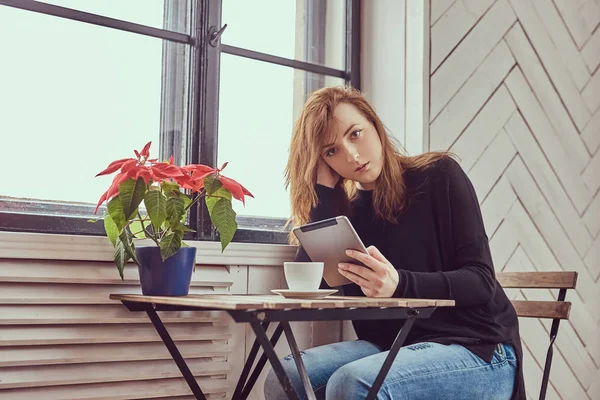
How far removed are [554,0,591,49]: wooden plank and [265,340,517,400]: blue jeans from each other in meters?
1.59

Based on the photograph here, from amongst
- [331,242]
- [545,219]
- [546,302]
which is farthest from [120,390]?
[545,219]

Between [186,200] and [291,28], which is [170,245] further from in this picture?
[291,28]

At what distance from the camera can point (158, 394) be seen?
181 centimetres

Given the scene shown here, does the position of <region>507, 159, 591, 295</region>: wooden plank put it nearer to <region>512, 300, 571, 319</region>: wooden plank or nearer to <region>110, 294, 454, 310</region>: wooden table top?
<region>512, 300, 571, 319</region>: wooden plank

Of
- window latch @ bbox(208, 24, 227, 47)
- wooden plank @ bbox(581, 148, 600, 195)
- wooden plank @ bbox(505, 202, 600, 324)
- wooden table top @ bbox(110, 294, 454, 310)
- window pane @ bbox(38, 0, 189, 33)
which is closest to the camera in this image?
wooden table top @ bbox(110, 294, 454, 310)

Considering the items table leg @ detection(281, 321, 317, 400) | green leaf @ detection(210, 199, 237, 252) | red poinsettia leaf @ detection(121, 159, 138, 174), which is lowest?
table leg @ detection(281, 321, 317, 400)

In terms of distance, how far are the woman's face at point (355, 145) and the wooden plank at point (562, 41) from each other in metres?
1.17

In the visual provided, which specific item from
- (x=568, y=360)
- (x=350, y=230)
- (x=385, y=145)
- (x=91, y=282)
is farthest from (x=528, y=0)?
(x=91, y=282)

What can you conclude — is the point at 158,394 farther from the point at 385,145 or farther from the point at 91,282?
the point at 385,145

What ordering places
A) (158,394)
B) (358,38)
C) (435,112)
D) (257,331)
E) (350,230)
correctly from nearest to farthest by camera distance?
(257,331)
(350,230)
(158,394)
(435,112)
(358,38)

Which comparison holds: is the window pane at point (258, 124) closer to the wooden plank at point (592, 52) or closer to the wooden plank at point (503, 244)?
the wooden plank at point (503, 244)

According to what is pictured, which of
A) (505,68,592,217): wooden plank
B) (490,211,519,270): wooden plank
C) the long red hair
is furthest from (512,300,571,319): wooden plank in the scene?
(505,68,592,217): wooden plank

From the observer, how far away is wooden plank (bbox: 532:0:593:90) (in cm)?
266

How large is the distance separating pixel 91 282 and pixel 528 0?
1.94 m
